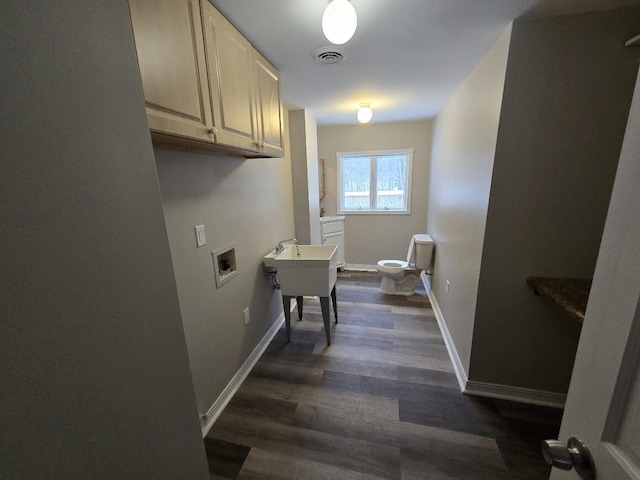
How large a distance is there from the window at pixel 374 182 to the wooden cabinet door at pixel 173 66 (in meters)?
3.02

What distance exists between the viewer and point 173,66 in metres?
0.96

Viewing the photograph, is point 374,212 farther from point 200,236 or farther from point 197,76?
point 197,76

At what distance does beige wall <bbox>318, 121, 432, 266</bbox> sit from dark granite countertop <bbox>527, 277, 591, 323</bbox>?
2.46 metres

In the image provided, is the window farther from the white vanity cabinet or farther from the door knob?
the door knob

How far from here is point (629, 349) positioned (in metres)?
0.44

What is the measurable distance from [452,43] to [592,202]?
1.18 metres

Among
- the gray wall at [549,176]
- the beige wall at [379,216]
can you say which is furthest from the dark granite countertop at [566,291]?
the beige wall at [379,216]

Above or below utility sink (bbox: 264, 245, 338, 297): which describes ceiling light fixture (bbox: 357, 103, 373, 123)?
above

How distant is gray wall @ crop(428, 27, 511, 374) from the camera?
151 cm

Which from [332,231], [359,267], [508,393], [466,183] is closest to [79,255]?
[466,183]

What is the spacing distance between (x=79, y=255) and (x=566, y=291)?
1.94 metres

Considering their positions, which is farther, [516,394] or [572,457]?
[516,394]

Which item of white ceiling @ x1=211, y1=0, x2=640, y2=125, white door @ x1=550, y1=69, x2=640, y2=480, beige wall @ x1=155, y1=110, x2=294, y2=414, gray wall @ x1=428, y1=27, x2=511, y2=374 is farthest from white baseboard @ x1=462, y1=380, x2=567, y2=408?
white ceiling @ x1=211, y1=0, x2=640, y2=125

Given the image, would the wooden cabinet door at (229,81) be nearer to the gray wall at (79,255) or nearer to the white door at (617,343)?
the gray wall at (79,255)
